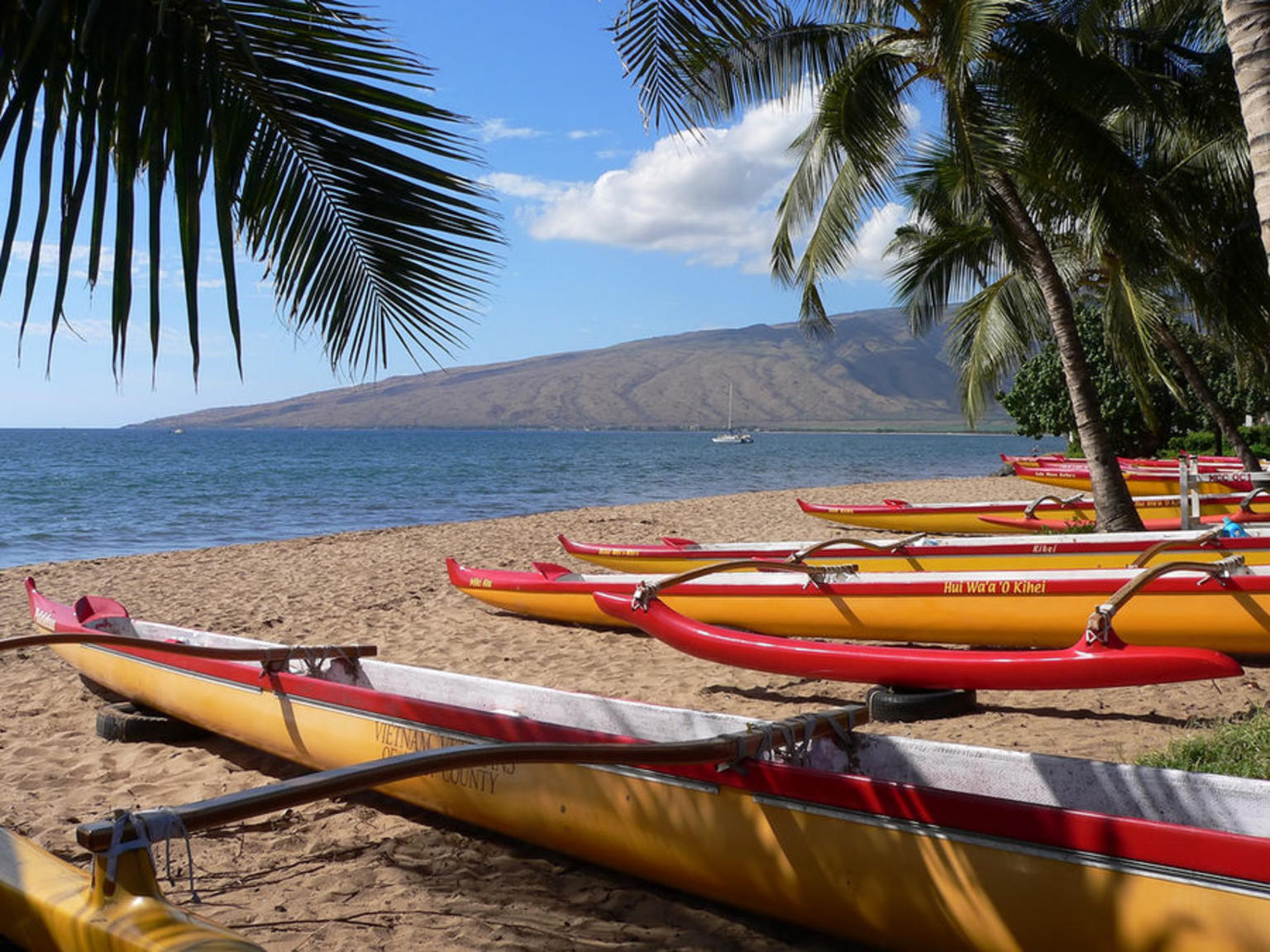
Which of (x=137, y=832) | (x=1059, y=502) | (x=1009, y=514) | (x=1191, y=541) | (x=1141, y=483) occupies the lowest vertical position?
(x=1141, y=483)

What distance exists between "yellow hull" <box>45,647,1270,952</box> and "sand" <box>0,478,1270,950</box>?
0.39 ft

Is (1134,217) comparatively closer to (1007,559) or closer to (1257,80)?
(1007,559)

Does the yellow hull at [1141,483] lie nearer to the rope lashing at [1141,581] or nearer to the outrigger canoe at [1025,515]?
the outrigger canoe at [1025,515]

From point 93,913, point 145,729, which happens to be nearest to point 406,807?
point 145,729

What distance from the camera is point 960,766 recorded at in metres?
2.83

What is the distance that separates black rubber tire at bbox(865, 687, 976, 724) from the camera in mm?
4512

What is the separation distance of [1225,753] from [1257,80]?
2277 millimetres

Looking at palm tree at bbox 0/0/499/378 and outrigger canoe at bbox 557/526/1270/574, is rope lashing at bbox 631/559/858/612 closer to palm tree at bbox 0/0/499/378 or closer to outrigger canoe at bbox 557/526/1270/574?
outrigger canoe at bbox 557/526/1270/574

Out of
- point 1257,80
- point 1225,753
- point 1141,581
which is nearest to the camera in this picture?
point 1257,80

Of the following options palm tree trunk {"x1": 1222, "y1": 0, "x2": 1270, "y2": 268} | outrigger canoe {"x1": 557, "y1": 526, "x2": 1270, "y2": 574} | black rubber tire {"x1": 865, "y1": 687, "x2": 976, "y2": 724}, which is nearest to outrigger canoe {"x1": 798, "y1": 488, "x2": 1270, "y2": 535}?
outrigger canoe {"x1": 557, "y1": 526, "x2": 1270, "y2": 574}

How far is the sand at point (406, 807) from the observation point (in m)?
2.87

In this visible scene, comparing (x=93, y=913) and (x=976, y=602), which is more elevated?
(x=93, y=913)

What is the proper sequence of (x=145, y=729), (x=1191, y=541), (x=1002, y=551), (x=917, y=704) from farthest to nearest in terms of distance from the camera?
(x=1002, y=551) < (x=1191, y=541) < (x=145, y=729) < (x=917, y=704)

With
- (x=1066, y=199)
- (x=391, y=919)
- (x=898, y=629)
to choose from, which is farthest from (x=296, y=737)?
(x=1066, y=199)
